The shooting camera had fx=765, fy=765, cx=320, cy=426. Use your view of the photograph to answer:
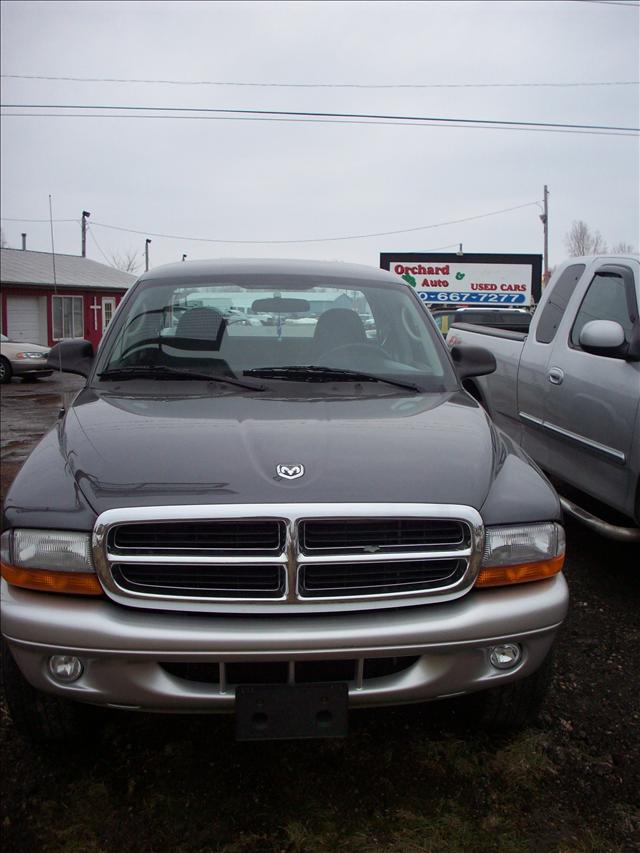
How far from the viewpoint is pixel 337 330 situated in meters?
3.71

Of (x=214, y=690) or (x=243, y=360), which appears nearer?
(x=214, y=690)

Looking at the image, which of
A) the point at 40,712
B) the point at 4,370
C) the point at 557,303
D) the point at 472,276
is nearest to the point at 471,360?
the point at 557,303

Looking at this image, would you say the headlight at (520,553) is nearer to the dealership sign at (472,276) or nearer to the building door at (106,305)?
the dealership sign at (472,276)

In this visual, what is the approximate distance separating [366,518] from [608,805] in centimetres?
127

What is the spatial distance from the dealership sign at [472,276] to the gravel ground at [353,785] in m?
25.9

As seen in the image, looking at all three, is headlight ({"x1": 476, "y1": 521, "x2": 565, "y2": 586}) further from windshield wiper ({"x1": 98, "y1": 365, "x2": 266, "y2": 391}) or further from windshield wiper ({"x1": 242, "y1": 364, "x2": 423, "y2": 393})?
windshield wiper ({"x1": 98, "y1": 365, "x2": 266, "y2": 391})

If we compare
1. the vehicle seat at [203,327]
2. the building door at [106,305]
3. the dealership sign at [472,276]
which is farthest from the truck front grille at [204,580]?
the building door at [106,305]

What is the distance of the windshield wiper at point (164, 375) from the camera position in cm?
329

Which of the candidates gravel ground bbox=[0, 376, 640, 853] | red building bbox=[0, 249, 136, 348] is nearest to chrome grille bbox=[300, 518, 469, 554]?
gravel ground bbox=[0, 376, 640, 853]

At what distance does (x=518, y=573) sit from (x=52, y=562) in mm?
1437

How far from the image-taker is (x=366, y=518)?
2.26 metres

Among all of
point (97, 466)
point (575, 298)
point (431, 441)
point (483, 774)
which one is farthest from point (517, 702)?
point (575, 298)

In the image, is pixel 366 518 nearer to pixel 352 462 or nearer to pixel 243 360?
pixel 352 462

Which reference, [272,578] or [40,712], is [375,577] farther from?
[40,712]
